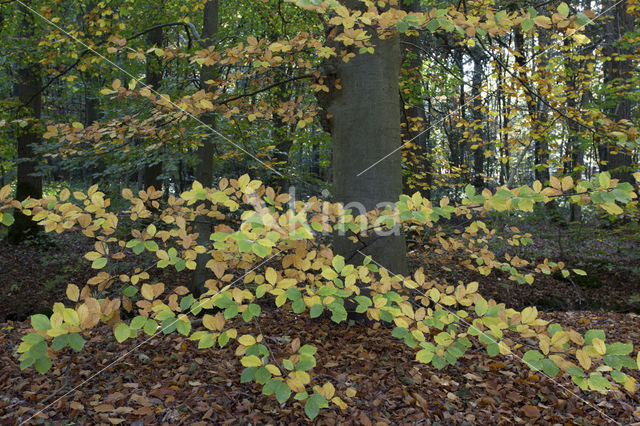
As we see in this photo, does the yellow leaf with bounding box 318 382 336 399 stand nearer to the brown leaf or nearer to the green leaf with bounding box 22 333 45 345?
the green leaf with bounding box 22 333 45 345

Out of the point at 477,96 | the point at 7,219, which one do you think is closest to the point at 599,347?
the point at 7,219

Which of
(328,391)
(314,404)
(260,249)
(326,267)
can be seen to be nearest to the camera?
(260,249)

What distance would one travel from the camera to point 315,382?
2721mm

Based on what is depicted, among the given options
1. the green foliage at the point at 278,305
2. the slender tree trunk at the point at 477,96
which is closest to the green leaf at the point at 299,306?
the green foliage at the point at 278,305

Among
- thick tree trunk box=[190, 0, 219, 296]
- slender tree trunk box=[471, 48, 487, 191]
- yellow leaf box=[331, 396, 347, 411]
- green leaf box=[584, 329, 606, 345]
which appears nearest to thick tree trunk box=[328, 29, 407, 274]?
yellow leaf box=[331, 396, 347, 411]

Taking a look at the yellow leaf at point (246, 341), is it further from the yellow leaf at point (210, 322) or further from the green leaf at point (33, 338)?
the green leaf at point (33, 338)

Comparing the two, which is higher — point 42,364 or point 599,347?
point 42,364

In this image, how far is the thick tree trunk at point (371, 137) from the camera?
3.20 m

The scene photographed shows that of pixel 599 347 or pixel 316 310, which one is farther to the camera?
pixel 316 310

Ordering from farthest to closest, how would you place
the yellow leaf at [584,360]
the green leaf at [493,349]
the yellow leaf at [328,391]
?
the yellow leaf at [328,391] → the green leaf at [493,349] → the yellow leaf at [584,360]

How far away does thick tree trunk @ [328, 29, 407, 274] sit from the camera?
126 inches

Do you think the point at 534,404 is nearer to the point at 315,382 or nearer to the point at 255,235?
the point at 315,382

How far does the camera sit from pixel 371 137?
320cm

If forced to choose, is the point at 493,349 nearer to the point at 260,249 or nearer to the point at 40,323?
the point at 260,249
